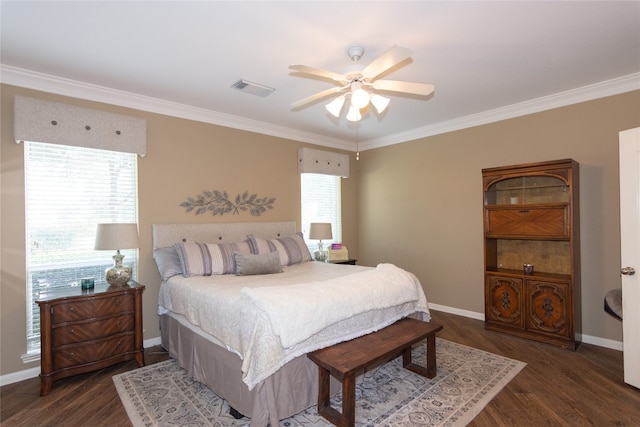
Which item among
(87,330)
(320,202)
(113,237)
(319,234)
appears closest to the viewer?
(87,330)

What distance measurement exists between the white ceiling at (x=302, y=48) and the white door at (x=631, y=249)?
2.82ft

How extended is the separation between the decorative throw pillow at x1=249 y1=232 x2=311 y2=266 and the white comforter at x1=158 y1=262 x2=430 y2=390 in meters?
0.68

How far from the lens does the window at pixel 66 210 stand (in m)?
2.93

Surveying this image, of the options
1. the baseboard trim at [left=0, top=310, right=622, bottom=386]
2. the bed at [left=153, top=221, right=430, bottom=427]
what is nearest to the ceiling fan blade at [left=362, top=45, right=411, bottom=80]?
the bed at [left=153, top=221, right=430, bottom=427]

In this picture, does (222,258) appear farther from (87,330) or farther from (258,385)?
(258,385)

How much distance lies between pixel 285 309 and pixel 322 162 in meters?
3.37

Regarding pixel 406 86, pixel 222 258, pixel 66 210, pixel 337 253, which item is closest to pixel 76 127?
pixel 66 210

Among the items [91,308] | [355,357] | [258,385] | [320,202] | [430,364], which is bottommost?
[430,364]

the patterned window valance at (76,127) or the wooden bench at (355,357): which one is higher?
the patterned window valance at (76,127)

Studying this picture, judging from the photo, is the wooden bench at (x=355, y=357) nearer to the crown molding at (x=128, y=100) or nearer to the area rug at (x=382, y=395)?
the area rug at (x=382, y=395)

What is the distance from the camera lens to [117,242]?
2928mm

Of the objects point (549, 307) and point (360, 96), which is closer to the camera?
point (360, 96)

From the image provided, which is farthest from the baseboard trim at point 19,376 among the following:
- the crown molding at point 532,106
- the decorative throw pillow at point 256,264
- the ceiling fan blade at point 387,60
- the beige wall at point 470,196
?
the crown molding at point 532,106

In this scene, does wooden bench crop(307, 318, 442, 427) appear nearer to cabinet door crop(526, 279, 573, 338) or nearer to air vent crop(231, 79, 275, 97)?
cabinet door crop(526, 279, 573, 338)
